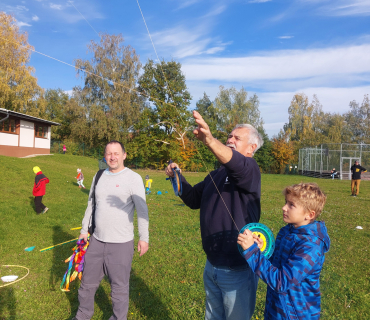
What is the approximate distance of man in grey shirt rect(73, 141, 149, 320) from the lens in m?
3.08

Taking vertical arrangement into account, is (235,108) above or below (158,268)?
above

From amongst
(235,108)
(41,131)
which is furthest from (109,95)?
(235,108)

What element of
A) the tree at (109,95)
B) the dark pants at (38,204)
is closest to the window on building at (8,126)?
the tree at (109,95)

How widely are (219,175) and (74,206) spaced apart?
9.25m

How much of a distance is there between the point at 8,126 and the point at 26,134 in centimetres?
208

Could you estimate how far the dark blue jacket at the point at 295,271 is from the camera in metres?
1.77

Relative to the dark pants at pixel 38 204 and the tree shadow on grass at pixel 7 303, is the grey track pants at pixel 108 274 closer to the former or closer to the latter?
the tree shadow on grass at pixel 7 303

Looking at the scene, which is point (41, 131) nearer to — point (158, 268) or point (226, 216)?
point (158, 268)

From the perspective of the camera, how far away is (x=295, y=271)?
176 centimetres

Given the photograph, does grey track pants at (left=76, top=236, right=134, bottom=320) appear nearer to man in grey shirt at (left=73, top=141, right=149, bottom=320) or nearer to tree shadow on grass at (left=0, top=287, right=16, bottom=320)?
man in grey shirt at (left=73, top=141, right=149, bottom=320)

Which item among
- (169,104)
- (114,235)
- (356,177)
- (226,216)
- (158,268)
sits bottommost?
(158,268)

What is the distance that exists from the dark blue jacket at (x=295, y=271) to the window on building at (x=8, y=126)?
26.3 m

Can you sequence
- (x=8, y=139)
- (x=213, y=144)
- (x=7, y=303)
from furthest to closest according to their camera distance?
(x=8, y=139)
(x=7, y=303)
(x=213, y=144)

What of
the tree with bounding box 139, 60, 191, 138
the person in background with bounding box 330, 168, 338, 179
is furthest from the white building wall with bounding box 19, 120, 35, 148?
the person in background with bounding box 330, 168, 338, 179
